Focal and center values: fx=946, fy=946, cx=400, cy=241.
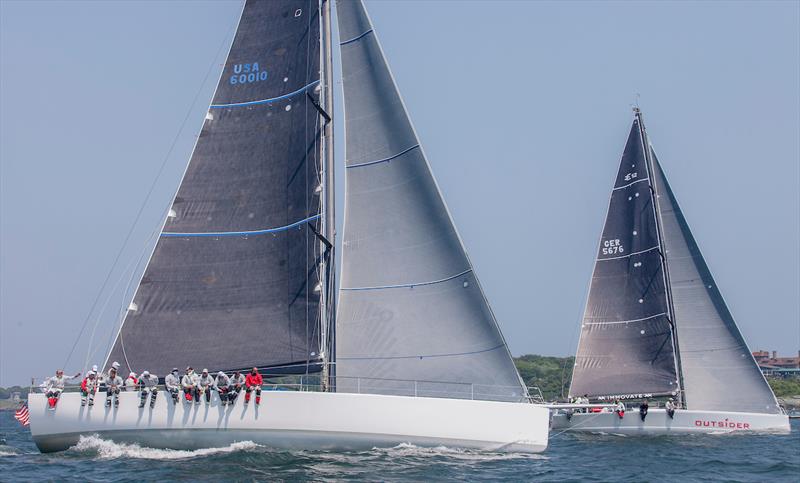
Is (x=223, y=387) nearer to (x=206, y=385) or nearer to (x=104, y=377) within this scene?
(x=206, y=385)

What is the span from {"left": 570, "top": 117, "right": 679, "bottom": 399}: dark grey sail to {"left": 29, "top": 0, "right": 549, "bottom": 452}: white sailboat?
58.3ft

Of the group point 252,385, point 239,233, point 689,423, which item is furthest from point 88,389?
point 689,423

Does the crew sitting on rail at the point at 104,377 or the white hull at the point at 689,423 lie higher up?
the crew sitting on rail at the point at 104,377

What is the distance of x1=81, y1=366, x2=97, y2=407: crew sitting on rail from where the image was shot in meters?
20.7

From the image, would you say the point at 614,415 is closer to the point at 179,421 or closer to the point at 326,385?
the point at 326,385

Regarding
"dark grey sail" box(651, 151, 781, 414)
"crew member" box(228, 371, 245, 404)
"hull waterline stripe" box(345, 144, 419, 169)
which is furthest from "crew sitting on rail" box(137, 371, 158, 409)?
"dark grey sail" box(651, 151, 781, 414)

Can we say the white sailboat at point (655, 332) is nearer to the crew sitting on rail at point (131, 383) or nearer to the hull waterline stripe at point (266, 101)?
the hull waterline stripe at point (266, 101)

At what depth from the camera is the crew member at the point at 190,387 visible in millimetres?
20125

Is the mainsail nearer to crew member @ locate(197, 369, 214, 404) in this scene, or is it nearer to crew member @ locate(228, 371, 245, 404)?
crew member @ locate(228, 371, 245, 404)

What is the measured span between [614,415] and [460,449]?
17003mm

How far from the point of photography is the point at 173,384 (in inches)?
803

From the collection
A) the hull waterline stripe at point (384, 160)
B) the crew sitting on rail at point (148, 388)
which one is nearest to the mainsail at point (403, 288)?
the hull waterline stripe at point (384, 160)

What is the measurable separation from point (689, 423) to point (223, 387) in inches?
804

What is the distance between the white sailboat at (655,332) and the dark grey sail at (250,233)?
17994mm
